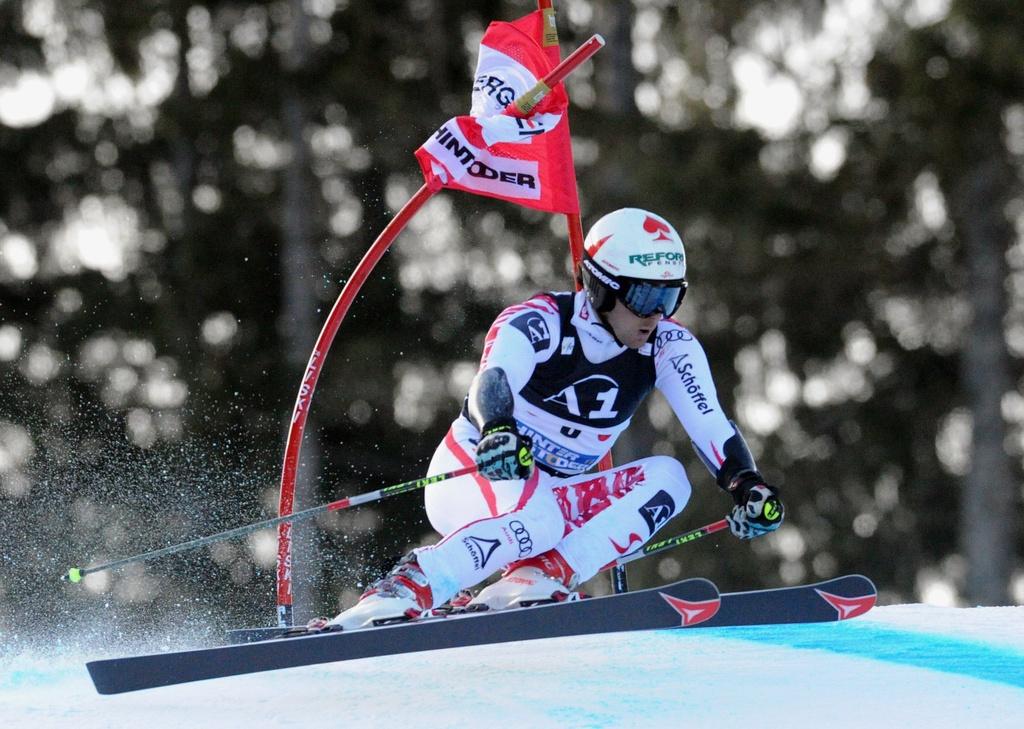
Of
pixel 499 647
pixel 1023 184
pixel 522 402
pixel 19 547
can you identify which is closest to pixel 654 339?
pixel 522 402

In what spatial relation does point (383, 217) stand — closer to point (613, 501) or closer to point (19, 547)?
point (19, 547)

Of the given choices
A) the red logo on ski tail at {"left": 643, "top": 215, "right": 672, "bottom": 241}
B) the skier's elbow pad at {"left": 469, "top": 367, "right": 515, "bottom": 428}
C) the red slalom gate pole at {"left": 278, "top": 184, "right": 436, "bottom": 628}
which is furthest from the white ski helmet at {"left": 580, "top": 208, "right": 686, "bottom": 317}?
the red slalom gate pole at {"left": 278, "top": 184, "right": 436, "bottom": 628}

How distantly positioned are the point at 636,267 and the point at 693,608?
117 centimetres

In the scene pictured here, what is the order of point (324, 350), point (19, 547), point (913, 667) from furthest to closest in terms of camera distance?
point (19, 547) < point (324, 350) < point (913, 667)

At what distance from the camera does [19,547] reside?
12484mm

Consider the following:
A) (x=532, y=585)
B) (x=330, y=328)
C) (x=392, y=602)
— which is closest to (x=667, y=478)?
(x=532, y=585)

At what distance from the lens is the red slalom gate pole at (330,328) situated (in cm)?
600

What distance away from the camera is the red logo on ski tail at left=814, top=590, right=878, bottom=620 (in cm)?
543

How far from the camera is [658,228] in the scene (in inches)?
209

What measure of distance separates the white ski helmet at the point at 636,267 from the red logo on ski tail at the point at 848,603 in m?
1.11

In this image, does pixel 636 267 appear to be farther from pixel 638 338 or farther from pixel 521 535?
pixel 521 535

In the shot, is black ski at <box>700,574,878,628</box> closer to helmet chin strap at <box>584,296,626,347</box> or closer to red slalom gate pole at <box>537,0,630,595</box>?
red slalom gate pole at <box>537,0,630,595</box>

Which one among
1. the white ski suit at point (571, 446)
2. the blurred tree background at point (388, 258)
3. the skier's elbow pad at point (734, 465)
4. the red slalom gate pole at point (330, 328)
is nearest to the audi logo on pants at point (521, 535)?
the white ski suit at point (571, 446)

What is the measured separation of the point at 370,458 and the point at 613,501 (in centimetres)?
866
